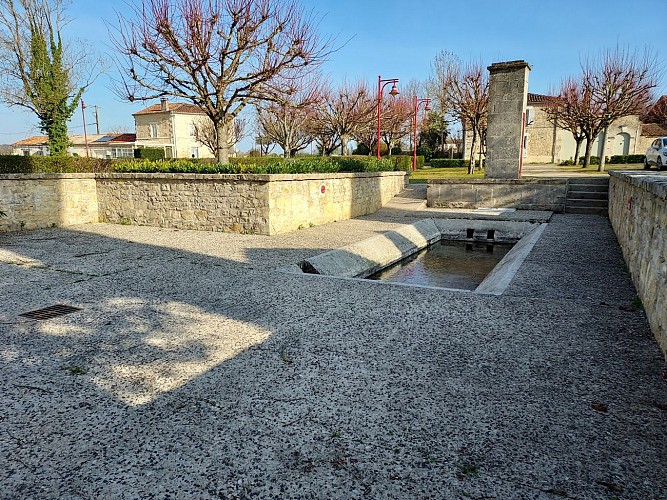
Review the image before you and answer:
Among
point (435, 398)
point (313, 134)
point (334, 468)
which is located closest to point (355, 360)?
point (435, 398)

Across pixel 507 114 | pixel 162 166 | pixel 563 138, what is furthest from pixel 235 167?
pixel 563 138

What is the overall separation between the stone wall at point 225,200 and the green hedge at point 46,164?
2076 millimetres

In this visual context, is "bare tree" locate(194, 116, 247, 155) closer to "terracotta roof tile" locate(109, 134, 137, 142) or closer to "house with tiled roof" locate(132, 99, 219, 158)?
"house with tiled roof" locate(132, 99, 219, 158)

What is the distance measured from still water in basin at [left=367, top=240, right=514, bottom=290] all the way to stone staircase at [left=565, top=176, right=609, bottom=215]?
3820 mm

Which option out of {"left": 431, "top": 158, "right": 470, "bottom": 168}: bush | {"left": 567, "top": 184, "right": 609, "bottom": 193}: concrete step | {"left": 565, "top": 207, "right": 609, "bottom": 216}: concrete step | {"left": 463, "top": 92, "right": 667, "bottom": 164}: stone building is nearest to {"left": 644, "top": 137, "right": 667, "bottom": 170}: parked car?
{"left": 567, "top": 184, "right": 609, "bottom": 193}: concrete step

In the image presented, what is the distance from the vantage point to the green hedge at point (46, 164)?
1171 cm

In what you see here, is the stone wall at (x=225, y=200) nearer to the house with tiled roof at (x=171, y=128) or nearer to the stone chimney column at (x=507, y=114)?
the stone chimney column at (x=507, y=114)

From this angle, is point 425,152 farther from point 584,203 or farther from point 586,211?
point 586,211

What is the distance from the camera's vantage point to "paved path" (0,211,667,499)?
220cm

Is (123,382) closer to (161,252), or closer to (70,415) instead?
(70,415)

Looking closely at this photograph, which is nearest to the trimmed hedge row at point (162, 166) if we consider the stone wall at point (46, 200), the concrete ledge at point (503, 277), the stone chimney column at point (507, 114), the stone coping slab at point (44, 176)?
the stone coping slab at point (44, 176)

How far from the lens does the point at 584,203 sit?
1379cm

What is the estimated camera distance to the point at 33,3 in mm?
21656

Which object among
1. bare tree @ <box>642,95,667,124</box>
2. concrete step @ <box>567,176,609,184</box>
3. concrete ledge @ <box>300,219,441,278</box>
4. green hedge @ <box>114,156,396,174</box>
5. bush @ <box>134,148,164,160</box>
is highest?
bare tree @ <box>642,95,667,124</box>
